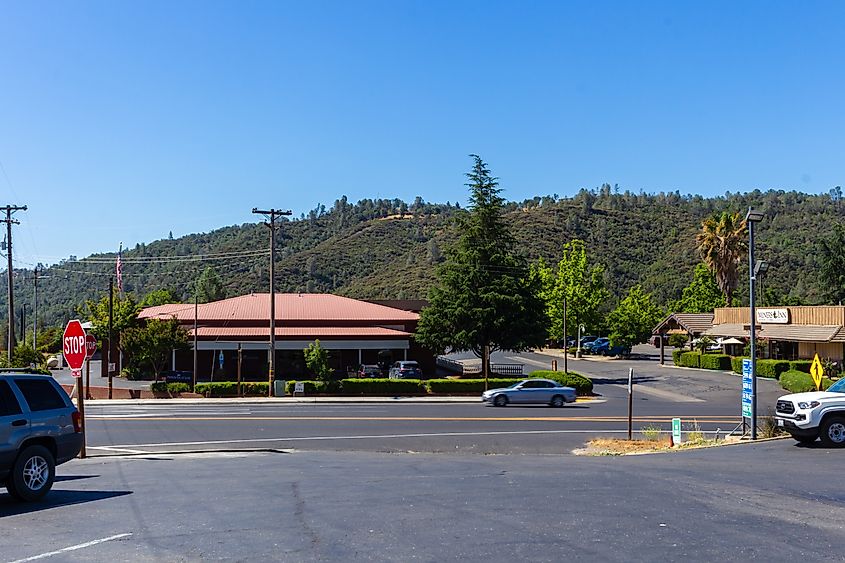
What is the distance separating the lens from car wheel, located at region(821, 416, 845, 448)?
19516 mm

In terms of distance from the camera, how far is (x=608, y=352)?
81000 millimetres

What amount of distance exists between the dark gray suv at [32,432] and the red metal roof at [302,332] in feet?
143

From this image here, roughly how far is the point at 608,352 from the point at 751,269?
5834cm

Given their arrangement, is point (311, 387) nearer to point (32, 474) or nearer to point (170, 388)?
point (170, 388)

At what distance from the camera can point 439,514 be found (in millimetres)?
10359

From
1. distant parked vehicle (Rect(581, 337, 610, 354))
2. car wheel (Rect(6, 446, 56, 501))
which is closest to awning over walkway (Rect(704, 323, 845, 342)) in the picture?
distant parked vehicle (Rect(581, 337, 610, 354))

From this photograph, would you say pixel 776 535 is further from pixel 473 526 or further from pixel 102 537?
pixel 102 537

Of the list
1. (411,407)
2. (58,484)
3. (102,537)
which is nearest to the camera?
(102,537)

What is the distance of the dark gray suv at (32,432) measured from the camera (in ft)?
38.3

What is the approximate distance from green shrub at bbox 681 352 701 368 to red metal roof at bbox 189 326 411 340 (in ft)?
76.1

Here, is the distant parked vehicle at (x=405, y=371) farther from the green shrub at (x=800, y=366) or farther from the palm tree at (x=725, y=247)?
the palm tree at (x=725, y=247)

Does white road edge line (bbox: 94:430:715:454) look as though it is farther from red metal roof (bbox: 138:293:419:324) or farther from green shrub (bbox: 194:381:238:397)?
red metal roof (bbox: 138:293:419:324)

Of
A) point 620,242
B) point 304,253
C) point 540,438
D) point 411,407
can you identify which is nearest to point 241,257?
point 304,253

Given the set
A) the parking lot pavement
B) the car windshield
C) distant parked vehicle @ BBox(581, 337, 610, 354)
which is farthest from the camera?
distant parked vehicle @ BBox(581, 337, 610, 354)
